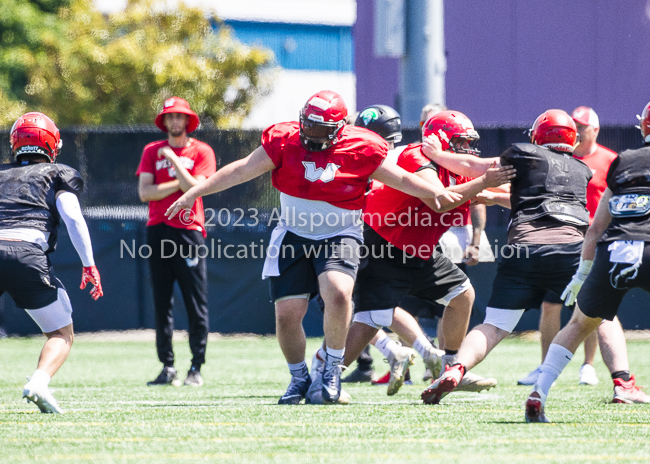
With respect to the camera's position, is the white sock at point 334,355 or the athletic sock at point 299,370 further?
the athletic sock at point 299,370

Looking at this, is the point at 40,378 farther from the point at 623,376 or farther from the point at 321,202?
the point at 623,376

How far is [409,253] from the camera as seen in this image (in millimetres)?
6297

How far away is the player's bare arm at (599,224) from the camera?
4.95 meters

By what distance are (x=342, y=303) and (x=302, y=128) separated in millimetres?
1065

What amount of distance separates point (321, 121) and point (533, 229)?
1464 millimetres

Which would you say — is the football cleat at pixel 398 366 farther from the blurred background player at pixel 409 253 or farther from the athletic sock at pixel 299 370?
the athletic sock at pixel 299 370

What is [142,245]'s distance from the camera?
476 inches

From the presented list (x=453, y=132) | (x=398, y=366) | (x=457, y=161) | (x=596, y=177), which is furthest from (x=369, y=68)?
(x=398, y=366)

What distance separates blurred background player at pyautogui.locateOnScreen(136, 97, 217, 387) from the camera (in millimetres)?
7809

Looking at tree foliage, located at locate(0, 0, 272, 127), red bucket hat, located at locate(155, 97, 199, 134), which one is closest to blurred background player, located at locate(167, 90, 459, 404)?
red bucket hat, located at locate(155, 97, 199, 134)

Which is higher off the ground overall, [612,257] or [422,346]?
[612,257]

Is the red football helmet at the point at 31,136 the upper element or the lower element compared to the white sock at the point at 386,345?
upper

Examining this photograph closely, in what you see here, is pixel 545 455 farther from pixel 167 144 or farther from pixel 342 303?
pixel 167 144

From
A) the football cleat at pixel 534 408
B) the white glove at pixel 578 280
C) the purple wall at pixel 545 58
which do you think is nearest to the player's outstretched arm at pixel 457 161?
the white glove at pixel 578 280
